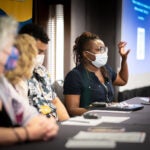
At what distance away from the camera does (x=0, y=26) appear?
157cm

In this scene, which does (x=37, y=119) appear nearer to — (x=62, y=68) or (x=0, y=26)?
(x=0, y=26)

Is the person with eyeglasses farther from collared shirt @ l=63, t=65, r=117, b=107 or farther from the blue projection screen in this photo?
the blue projection screen

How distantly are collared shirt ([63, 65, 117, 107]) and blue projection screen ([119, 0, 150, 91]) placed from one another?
209 centimetres

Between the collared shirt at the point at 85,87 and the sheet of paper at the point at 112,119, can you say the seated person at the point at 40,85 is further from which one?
the sheet of paper at the point at 112,119

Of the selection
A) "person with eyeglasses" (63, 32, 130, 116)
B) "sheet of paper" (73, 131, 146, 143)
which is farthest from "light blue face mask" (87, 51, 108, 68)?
"sheet of paper" (73, 131, 146, 143)

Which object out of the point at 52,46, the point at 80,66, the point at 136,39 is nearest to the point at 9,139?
the point at 80,66

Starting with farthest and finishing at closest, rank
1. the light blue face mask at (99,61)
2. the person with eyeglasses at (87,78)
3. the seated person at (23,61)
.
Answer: the light blue face mask at (99,61)
the person with eyeglasses at (87,78)
the seated person at (23,61)

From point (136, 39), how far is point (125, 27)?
47cm

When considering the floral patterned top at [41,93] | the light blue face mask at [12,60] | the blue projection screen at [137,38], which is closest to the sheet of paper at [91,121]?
the floral patterned top at [41,93]

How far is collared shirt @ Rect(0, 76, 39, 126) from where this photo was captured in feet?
5.63

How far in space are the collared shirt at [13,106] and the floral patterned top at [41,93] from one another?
109 centimetres

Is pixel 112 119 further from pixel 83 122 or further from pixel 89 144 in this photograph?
pixel 89 144

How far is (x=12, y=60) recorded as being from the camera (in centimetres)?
161

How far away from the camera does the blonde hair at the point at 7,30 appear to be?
156cm
